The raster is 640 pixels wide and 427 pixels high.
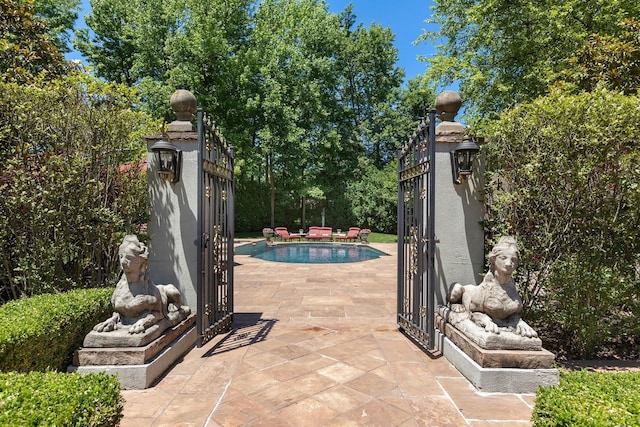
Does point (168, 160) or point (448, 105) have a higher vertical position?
point (448, 105)

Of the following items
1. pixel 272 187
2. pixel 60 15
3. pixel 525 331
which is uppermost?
pixel 60 15

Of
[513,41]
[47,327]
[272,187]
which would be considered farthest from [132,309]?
[272,187]

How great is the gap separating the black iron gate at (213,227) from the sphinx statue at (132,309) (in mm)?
508

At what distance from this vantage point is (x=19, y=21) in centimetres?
631

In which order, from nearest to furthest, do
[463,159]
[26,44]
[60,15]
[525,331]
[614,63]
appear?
[525,331] → [463,159] → [614,63] → [26,44] → [60,15]

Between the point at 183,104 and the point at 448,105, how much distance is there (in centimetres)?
327

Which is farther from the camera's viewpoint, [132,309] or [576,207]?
[576,207]

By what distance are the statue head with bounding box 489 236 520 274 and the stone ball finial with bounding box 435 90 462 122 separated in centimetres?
168

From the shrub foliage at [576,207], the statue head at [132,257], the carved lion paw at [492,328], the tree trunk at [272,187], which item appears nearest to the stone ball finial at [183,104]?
the statue head at [132,257]

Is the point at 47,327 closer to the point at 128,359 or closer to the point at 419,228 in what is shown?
the point at 128,359

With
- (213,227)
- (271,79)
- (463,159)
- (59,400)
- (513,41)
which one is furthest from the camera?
(271,79)

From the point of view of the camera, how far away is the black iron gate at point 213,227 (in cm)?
373

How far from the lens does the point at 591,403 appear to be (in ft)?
5.31

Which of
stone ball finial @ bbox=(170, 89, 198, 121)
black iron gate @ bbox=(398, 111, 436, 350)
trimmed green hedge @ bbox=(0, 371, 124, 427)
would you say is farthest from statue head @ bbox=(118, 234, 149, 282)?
black iron gate @ bbox=(398, 111, 436, 350)
